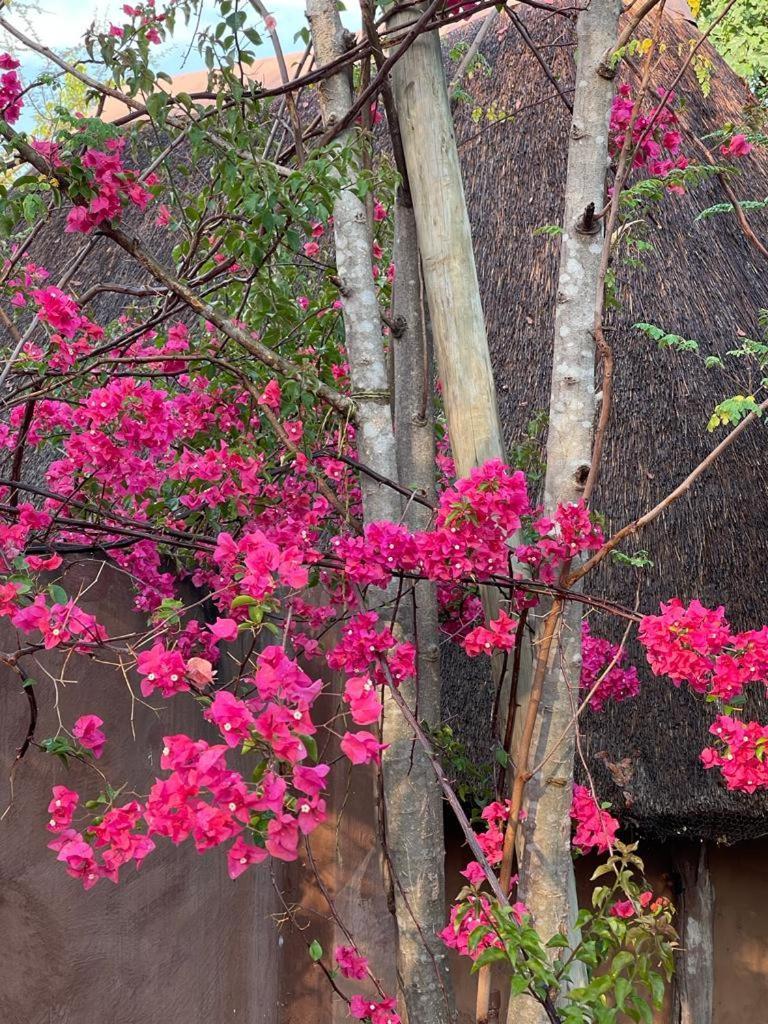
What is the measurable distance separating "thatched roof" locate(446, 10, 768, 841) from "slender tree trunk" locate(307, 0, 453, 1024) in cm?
110

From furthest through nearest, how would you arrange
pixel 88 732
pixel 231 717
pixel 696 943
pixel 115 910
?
pixel 696 943 < pixel 115 910 < pixel 88 732 < pixel 231 717

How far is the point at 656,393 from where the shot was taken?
3598 millimetres

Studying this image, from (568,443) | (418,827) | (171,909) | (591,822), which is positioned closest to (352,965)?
(418,827)

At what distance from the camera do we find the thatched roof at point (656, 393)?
3268 millimetres

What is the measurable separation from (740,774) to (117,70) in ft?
5.67

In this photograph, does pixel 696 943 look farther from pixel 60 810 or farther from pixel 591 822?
pixel 60 810

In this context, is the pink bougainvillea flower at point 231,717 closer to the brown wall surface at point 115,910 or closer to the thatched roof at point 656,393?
the brown wall surface at point 115,910

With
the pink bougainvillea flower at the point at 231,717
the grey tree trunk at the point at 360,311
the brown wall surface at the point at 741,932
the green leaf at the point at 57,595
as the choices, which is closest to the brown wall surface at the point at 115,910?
the green leaf at the point at 57,595

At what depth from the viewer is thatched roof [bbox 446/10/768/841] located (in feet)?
10.7

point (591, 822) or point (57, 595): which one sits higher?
point (57, 595)

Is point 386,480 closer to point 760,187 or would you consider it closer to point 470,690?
point 470,690

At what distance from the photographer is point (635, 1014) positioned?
1220mm

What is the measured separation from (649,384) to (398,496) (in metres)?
1.94

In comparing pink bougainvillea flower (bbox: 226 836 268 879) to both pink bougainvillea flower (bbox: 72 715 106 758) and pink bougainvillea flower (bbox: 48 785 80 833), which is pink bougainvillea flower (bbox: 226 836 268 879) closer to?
pink bougainvillea flower (bbox: 48 785 80 833)
